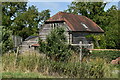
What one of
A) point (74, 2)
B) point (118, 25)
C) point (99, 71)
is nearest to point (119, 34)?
point (118, 25)

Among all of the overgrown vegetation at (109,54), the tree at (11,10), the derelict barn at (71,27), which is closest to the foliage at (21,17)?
the tree at (11,10)

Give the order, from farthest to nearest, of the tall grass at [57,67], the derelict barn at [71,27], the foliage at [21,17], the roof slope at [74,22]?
the foliage at [21,17] → the roof slope at [74,22] → the derelict barn at [71,27] → the tall grass at [57,67]

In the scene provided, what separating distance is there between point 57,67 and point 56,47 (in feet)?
4.79

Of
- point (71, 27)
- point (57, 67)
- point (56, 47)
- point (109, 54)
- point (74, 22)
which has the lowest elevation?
point (57, 67)

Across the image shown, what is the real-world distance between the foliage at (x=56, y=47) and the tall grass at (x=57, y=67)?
2.17ft

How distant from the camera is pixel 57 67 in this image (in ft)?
25.1

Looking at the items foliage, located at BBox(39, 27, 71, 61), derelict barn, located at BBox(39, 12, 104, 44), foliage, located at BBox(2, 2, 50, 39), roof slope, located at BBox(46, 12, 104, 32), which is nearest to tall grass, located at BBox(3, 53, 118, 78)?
foliage, located at BBox(39, 27, 71, 61)

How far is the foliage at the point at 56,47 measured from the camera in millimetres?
8820

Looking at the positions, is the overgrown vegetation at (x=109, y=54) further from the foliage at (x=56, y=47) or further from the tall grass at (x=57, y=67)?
the tall grass at (x=57, y=67)

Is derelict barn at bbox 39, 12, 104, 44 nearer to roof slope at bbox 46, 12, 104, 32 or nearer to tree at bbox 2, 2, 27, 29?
roof slope at bbox 46, 12, 104, 32

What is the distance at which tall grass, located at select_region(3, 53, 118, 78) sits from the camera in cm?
721

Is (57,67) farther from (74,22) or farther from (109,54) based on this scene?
(74,22)

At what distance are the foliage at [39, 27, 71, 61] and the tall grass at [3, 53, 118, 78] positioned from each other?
66cm

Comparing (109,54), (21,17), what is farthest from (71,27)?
(21,17)
